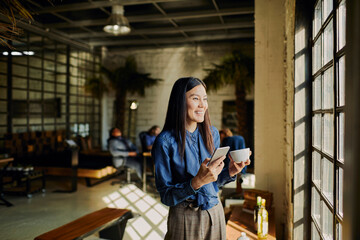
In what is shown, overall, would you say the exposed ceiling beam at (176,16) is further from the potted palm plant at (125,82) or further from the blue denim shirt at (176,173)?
the blue denim shirt at (176,173)

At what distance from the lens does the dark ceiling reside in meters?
6.69

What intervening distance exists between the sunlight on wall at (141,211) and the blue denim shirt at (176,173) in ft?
7.92

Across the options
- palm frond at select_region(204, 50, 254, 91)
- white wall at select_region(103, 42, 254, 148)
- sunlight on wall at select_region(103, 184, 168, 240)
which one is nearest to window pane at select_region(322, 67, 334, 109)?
sunlight on wall at select_region(103, 184, 168, 240)

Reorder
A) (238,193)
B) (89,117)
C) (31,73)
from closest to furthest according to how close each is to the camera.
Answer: (238,193) < (31,73) < (89,117)

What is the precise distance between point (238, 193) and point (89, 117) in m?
7.84

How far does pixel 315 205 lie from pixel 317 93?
869mm

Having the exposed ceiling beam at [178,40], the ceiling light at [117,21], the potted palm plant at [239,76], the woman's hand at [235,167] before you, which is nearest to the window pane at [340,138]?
the woman's hand at [235,167]

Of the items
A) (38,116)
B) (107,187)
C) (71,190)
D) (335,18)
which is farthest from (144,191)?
(335,18)

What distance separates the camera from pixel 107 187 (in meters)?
6.65

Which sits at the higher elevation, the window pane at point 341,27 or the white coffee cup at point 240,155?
the window pane at point 341,27

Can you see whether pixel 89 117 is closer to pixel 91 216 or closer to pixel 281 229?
pixel 91 216

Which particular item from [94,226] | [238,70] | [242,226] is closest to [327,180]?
[242,226]

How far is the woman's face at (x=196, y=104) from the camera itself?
1.60 metres

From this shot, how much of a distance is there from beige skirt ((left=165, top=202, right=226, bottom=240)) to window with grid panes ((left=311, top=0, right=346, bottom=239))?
617 millimetres
